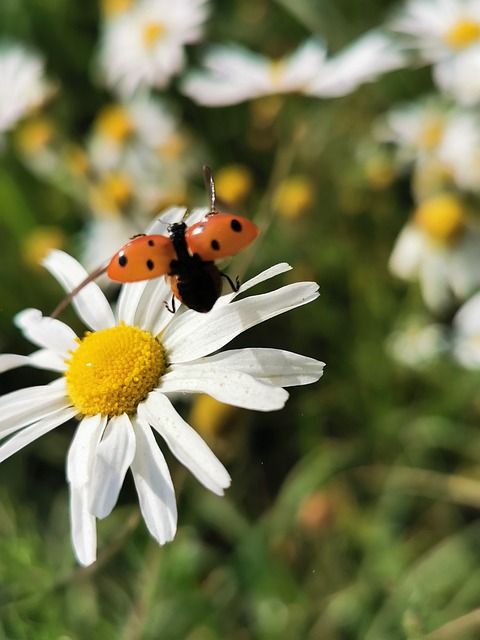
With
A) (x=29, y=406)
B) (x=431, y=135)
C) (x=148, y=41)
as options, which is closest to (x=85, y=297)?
(x=29, y=406)

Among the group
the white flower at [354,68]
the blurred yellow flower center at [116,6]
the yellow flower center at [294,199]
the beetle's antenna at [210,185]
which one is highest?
the blurred yellow flower center at [116,6]

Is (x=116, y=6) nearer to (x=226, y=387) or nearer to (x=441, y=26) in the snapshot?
(x=441, y=26)

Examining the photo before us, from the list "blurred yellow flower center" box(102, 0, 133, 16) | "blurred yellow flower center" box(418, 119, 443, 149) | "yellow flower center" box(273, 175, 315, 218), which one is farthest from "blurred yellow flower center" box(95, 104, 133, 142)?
"blurred yellow flower center" box(418, 119, 443, 149)

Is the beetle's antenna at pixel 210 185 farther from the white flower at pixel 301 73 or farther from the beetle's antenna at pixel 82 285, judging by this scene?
the white flower at pixel 301 73

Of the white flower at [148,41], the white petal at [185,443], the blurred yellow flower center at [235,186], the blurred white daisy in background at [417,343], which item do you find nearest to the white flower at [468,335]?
the blurred white daisy in background at [417,343]

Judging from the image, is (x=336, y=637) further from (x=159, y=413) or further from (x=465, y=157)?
(x=465, y=157)

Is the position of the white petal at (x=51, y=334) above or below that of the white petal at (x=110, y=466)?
above

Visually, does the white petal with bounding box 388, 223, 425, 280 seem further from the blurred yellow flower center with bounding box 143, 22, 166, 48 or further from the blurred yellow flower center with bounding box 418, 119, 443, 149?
the blurred yellow flower center with bounding box 143, 22, 166, 48

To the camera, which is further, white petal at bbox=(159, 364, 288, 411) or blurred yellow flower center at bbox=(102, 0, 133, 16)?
blurred yellow flower center at bbox=(102, 0, 133, 16)
